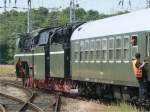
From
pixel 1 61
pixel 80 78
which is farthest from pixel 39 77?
pixel 1 61

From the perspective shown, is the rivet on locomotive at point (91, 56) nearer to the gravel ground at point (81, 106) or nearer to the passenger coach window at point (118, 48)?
the passenger coach window at point (118, 48)

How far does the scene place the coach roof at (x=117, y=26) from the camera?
1717 cm

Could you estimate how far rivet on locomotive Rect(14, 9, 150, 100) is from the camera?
1770 centimetres

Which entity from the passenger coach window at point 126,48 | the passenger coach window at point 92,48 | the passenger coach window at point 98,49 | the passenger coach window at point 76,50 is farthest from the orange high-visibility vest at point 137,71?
the passenger coach window at point 76,50

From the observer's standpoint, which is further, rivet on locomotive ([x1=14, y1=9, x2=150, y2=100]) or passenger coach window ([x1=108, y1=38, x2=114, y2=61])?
passenger coach window ([x1=108, y1=38, x2=114, y2=61])

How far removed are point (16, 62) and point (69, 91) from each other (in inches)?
376

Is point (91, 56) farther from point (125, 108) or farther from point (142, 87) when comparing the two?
point (142, 87)

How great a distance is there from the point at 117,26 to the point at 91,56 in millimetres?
3056

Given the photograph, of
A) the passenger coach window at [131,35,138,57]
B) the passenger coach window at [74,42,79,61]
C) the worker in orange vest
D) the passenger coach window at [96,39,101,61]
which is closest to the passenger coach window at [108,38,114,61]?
the passenger coach window at [96,39,101,61]

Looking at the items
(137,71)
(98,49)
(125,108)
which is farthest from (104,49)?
(125,108)

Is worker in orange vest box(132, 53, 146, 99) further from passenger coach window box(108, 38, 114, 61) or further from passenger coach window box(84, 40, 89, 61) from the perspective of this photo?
passenger coach window box(84, 40, 89, 61)

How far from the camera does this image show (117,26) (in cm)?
1920

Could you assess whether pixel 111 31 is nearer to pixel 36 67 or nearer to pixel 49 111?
pixel 49 111

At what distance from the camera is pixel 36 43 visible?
2991 centimetres
